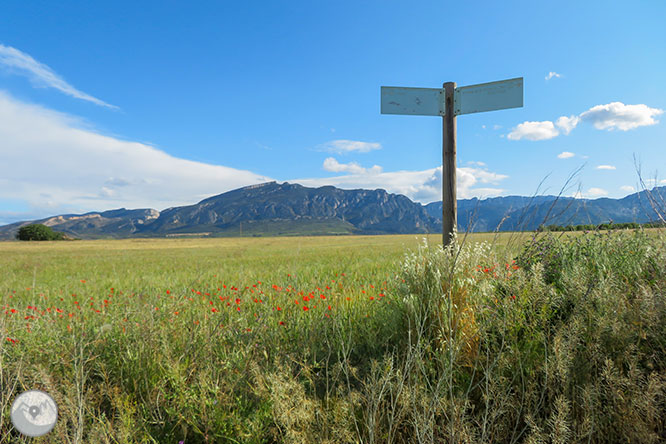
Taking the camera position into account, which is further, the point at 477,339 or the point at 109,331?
the point at 109,331

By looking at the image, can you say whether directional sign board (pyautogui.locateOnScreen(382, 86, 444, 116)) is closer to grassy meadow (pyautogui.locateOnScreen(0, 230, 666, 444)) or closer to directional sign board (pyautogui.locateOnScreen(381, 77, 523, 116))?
directional sign board (pyautogui.locateOnScreen(381, 77, 523, 116))

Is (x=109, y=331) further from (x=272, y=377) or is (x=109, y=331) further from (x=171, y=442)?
(x=272, y=377)

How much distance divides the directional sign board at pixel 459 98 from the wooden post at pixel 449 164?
2.8 inches

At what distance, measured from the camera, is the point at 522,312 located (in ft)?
8.57

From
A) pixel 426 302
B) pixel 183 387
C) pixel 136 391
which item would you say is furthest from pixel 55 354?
pixel 426 302

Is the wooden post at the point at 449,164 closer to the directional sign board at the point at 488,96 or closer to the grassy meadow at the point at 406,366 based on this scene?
the directional sign board at the point at 488,96

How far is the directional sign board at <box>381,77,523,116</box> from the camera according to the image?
12.6 feet

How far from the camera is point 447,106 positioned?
424 cm

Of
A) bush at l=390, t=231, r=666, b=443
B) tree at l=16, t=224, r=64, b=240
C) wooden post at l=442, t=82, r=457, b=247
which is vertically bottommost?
tree at l=16, t=224, r=64, b=240

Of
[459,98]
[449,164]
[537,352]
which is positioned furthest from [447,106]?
[537,352]

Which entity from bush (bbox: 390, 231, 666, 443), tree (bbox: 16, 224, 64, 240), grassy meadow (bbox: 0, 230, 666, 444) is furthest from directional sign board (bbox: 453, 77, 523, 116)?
tree (bbox: 16, 224, 64, 240)

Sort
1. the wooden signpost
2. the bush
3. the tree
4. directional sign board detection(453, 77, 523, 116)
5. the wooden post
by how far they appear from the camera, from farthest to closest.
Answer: the tree
the wooden post
the wooden signpost
directional sign board detection(453, 77, 523, 116)
the bush

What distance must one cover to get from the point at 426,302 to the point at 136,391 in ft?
8.00

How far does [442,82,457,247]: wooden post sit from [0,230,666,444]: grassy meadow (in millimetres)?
753
